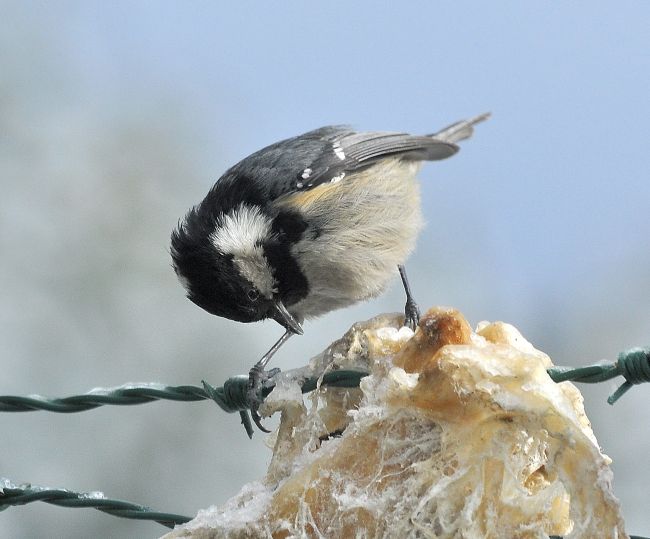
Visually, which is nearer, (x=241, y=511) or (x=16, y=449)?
(x=241, y=511)

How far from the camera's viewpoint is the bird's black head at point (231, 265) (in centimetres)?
358

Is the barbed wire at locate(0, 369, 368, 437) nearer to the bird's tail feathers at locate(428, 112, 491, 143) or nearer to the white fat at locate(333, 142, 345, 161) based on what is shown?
the white fat at locate(333, 142, 345, 161)

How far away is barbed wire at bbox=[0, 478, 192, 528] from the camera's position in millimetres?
2301

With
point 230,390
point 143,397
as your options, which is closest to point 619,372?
point 230,390

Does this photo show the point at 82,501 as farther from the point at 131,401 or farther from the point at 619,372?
the point at 619,372

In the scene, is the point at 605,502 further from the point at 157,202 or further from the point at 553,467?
the point at 157,202

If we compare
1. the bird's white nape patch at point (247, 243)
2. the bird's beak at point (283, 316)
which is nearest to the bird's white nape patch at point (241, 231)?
the bird's white nape patch at point (247, 243)

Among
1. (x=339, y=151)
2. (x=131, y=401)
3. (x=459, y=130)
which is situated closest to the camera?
(x=131, y=401)

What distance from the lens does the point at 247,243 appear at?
3.64 m

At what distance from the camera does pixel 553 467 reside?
5.76ft

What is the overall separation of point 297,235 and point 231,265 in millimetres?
342

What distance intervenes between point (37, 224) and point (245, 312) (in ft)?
10.7

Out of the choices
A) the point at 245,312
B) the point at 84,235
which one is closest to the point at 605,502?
the point at 245,312

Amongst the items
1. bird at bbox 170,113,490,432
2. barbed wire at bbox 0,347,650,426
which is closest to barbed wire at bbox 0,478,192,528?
barbed wire at bbox 0,347,650,426
